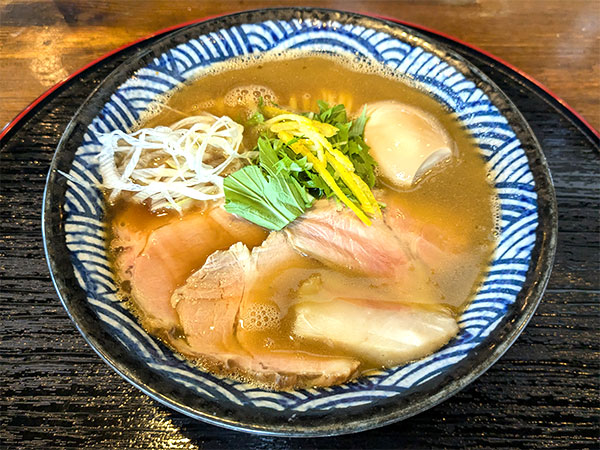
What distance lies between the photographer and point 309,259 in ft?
5.10

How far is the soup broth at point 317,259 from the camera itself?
1.39 metres

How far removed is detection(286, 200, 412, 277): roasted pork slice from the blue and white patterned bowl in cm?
32

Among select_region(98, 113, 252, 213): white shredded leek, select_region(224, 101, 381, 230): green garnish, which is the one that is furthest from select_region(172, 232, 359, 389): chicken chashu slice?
select_region(98, 113, 252, 213): white shredded leek

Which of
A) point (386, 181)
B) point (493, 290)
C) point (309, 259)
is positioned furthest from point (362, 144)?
point (493, 290)

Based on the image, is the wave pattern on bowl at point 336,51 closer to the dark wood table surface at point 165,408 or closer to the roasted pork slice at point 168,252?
the roasted pork slice at point 168,252

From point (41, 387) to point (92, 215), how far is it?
56 centimetres

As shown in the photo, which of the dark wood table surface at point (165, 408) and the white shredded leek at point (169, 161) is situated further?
the white shredded leek at point (169, 161)

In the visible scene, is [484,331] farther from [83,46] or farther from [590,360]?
[83,46]

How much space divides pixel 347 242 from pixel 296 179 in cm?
29

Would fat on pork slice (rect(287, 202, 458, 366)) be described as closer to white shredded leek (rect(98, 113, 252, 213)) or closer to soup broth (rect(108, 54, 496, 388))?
soup broth (rect(108, 54, 496, 388))

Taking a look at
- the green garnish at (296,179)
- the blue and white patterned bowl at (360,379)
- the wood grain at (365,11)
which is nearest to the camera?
the blue and white patterned bowl at (360,379)

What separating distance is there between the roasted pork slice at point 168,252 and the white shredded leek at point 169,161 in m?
0.10

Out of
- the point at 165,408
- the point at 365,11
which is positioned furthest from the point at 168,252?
the point at 365,11

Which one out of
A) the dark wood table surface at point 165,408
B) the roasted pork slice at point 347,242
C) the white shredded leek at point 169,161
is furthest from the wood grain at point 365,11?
the roasted pork slice at point 347,242
